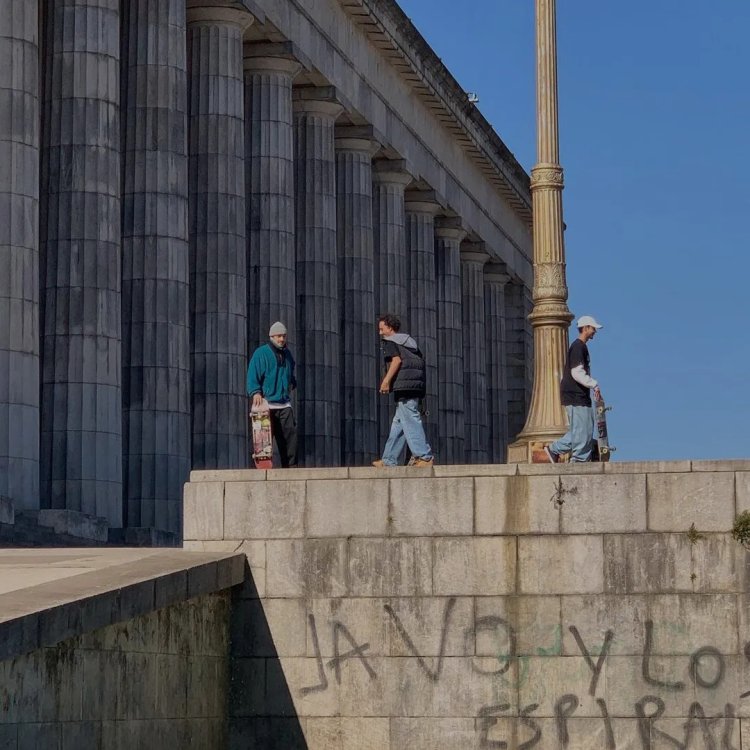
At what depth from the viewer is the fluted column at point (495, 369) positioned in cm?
8506

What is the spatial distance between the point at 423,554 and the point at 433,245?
48.2 m

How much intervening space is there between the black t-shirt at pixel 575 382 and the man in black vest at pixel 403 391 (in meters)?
1.95

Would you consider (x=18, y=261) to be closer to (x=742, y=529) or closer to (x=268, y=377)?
(x=268, y=377)

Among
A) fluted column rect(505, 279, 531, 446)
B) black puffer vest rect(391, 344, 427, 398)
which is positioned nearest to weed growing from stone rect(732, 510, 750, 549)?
black puffer vest rect(391, 344, 427, 398)

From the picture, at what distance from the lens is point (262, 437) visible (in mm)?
31141

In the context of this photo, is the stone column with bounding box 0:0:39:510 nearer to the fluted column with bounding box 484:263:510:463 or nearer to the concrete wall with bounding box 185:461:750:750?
the concrete wall with bounding box 185:461:750:750

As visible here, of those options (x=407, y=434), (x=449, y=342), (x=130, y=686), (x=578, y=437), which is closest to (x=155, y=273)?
(x=407, y=434)

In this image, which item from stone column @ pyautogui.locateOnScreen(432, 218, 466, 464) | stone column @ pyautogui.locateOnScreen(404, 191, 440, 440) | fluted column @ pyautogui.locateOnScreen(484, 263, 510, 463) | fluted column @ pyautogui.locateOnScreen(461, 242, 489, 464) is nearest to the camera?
stone column @ pyautogui.locateOnScreen(404, 191, 440, 440)

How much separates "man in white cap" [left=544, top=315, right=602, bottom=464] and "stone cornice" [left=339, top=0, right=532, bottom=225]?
3151 centimetres

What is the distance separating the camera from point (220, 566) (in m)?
25.3

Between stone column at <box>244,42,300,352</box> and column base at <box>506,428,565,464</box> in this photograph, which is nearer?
column base at <box>506,428,565,464</box>

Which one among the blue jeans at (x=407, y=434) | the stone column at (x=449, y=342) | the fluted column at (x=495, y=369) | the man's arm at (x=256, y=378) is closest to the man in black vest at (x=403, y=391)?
the blue jeans at (x=407, y=434)

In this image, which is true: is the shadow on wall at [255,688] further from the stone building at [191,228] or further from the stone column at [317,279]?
the stone column at [317,279]

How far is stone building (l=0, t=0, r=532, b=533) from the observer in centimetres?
4078
